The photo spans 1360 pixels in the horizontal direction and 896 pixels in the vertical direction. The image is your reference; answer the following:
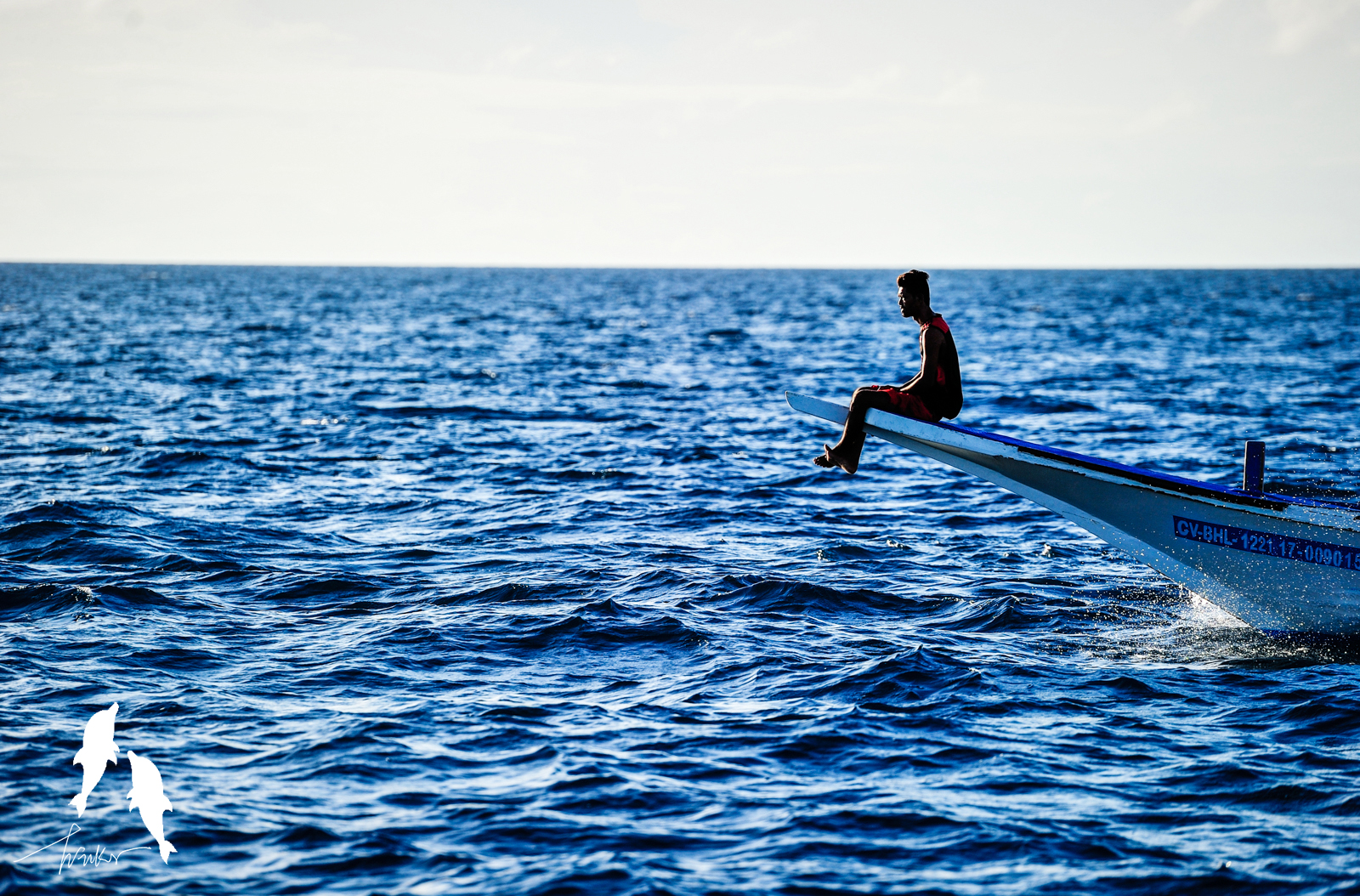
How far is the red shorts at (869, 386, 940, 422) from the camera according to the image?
10.3 meters

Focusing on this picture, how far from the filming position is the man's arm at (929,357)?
10070 mm

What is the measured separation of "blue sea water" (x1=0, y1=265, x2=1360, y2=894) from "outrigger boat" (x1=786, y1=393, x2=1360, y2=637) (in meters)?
0.47

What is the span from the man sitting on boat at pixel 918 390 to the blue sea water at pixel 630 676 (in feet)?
5.72

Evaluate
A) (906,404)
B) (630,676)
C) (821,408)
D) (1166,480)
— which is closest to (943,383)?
(906,404)

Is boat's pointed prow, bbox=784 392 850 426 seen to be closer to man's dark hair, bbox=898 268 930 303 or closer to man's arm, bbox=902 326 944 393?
man's arm, bbox=902 326 944 393

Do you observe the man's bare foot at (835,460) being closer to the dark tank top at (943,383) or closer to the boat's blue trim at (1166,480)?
the boat's blue trim at (1166,480)

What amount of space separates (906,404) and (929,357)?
433 mm

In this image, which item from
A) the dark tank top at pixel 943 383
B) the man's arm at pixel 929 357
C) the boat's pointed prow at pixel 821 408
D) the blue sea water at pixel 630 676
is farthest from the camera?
the boat's pointed prow at pixel 821 408

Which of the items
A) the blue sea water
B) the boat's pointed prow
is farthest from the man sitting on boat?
the blue sea water

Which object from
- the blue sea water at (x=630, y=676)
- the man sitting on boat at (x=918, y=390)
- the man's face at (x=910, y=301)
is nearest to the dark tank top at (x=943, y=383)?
the man sitting on boat at (x=918, y=390)

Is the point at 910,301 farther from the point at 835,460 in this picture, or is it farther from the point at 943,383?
the point at 835,460

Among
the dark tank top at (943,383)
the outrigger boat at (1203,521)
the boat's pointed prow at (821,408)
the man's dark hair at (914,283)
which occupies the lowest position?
the outrigger boat at (1203,521)

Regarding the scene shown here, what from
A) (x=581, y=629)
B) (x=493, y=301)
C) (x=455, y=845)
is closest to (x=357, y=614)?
(x=581, y=629)

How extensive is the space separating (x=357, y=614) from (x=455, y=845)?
4.88 m
